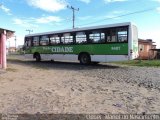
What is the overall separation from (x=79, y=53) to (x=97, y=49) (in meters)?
2.29

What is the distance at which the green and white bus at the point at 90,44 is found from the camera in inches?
765

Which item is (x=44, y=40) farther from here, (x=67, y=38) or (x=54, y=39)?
(x=67, y=38)

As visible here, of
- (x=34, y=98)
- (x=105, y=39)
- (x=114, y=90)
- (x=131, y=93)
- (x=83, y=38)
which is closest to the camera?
(x=34, y=98)

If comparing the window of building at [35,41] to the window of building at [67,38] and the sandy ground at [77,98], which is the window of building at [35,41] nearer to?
the window of building at [67,38]

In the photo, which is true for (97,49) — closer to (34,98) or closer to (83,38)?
(83,38)

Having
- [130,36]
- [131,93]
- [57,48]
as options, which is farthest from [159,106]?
[57,48]

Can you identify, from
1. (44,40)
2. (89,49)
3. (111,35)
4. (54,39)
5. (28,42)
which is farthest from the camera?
(28,42)

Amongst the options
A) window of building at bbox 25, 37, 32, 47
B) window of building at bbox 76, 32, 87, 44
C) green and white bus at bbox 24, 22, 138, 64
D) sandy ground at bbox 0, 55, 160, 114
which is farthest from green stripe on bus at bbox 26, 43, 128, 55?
sandy ground at bbox 0, 55, 160, 114

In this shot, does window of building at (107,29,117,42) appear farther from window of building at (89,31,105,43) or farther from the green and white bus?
window of building at (89,31,105,43)

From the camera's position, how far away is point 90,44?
21797mm

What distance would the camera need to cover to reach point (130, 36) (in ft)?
62.7

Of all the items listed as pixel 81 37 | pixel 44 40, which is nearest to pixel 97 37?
pixel 81 37

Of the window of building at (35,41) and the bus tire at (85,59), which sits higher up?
the window of building at (35,41)

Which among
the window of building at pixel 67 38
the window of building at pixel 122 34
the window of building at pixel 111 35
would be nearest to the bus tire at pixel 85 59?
the window of building at pixel 67 38
